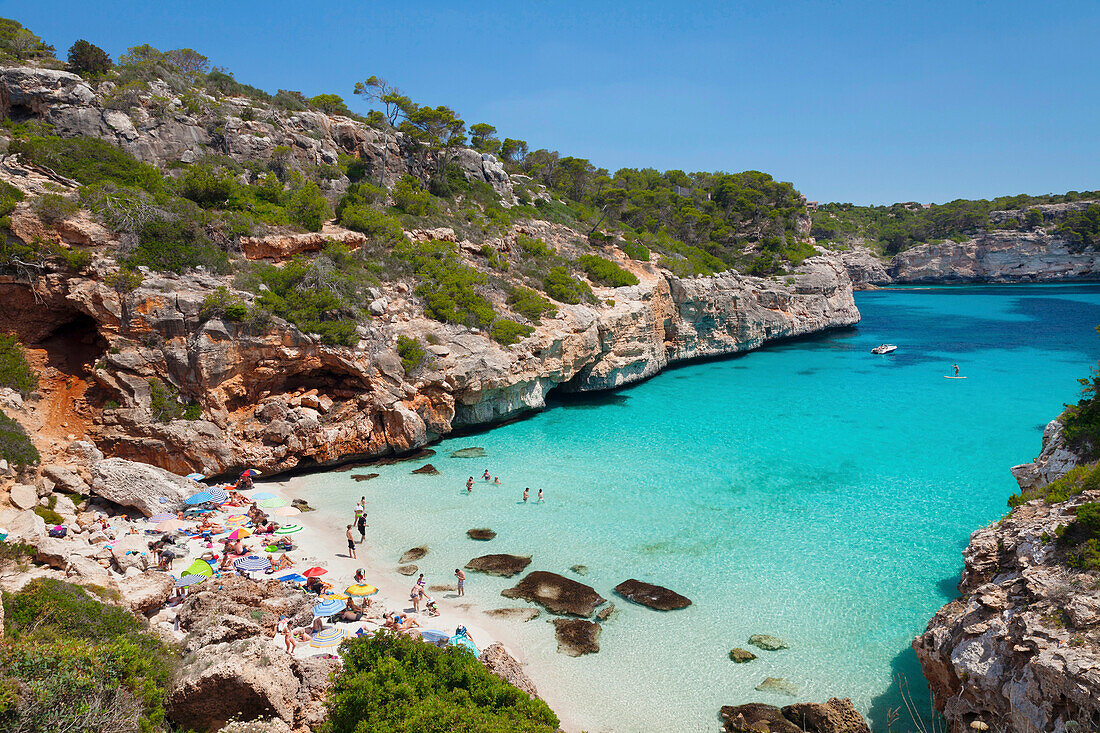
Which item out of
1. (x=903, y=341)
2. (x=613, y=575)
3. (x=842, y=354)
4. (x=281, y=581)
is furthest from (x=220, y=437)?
(x=903, y=341)

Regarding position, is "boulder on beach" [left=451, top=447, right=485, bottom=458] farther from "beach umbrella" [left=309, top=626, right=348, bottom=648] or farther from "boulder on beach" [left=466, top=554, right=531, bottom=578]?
"beach umbrella" [left=309, top=626, right=348, bottom=648]

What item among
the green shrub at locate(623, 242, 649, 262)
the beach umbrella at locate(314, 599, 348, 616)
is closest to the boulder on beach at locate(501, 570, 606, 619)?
the beach umbrella at locate(314, 599, 348, 616)

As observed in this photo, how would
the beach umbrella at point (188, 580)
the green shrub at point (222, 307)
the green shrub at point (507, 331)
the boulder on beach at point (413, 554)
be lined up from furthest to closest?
1. the green shrub at point (507, 331)
2. the green shrub at point (222, 307)
3. the boulder on beach at point (413, 554)
4. the beach umbrella at point (188, 580)

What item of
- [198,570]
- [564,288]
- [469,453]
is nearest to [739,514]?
[469,453]

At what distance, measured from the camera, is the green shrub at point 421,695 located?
6.46m

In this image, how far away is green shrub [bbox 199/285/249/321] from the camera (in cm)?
1778

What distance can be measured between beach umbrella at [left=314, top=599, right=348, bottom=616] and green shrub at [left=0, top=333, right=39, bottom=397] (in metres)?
12.6

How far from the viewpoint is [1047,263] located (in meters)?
79.9

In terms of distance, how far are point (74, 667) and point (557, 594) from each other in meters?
8.78

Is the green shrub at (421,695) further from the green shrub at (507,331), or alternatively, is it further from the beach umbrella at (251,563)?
the green shrub at (507,331)

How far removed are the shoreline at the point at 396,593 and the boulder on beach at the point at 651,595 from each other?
2.52m

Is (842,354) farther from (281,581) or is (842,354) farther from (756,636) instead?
(281,581)

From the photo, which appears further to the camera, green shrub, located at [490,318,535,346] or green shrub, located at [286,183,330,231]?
green shrub, located at [286,183,330,231]

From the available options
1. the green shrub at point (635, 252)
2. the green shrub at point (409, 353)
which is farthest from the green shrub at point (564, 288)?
the green shrub at point (409, 353)
